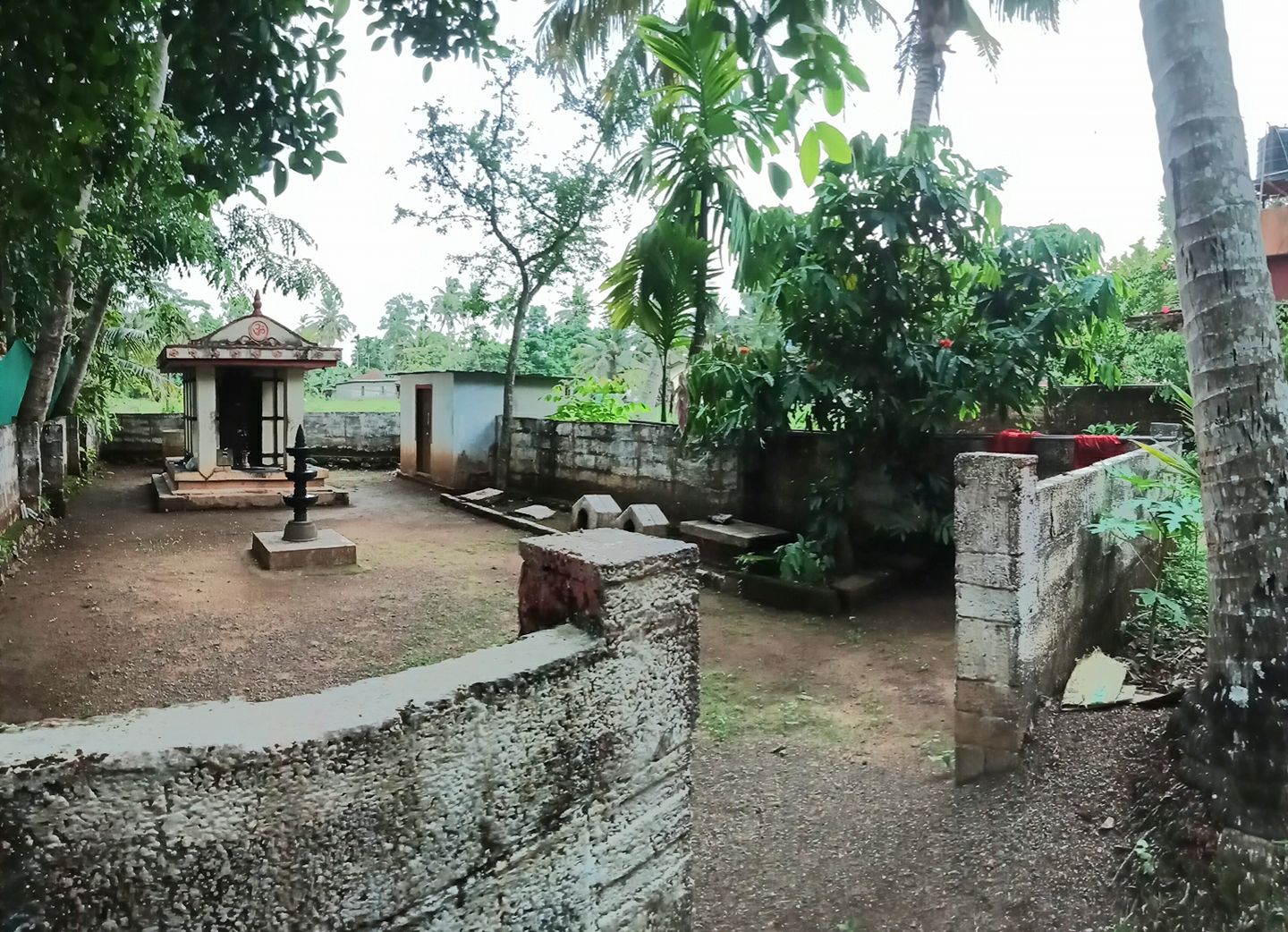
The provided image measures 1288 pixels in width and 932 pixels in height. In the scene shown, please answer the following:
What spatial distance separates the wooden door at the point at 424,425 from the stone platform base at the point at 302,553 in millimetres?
5494

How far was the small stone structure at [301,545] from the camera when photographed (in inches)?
309

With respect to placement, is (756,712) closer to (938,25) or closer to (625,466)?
(625,466)

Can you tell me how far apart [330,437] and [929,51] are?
13249 mm

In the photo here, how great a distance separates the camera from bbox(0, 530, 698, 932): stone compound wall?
1052mm

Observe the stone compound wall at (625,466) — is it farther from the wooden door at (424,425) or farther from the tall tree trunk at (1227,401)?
the tall tree trunk at (1227,401)

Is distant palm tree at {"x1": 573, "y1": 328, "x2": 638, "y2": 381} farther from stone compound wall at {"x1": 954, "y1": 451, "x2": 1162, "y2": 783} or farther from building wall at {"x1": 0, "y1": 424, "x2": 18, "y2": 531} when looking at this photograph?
stone compound wall at {"x1": 954, "y1": 451, "x2": 1162, "y2": 783}

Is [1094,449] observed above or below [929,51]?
below

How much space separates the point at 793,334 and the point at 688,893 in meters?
5.21

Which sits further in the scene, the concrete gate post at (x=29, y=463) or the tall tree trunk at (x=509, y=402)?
the tall tree trunk at (x=509, y=402)

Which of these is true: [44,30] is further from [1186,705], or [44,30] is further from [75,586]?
[75,586]

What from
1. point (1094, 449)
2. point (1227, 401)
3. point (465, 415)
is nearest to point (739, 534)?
point (1094, 449)

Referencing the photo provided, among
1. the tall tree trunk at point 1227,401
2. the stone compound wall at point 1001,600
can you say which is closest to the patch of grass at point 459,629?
the stone compound wall at point 1001,600

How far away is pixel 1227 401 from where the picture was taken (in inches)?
109

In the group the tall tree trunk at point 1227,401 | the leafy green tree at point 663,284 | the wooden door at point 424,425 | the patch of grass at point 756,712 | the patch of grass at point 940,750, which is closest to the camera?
the tall tree trunk at point 1227,401
